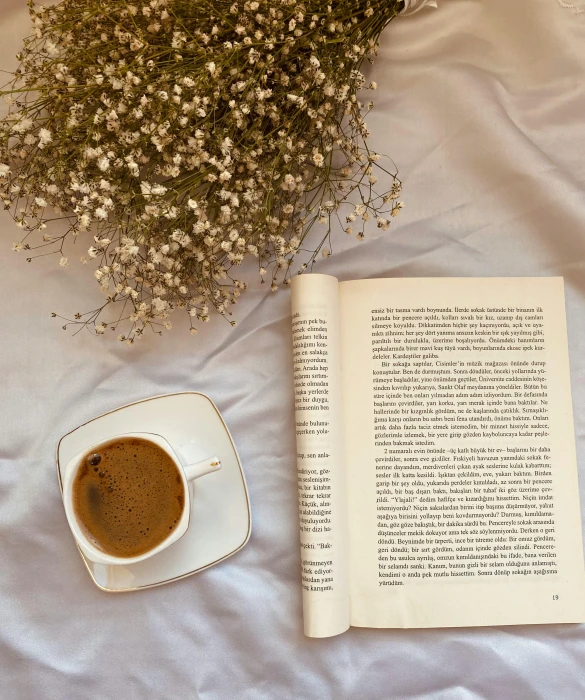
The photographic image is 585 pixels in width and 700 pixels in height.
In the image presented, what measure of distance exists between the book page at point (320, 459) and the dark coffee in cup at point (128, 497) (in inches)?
7.7

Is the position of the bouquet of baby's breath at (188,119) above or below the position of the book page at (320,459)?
above

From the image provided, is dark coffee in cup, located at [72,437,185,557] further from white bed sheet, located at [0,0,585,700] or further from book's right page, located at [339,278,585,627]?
book's right page, located at [339,278,585,627]

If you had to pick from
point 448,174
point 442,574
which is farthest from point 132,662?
point 448,174

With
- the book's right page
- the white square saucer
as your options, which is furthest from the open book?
the white square saucer

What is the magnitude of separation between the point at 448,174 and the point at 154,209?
48 centimetres

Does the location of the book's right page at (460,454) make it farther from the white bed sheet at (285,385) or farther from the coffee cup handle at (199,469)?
the coffee cup handle at (199,469)

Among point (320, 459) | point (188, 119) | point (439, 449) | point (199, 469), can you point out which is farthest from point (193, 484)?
point (188, 119)

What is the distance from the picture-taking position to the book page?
0.96 meters

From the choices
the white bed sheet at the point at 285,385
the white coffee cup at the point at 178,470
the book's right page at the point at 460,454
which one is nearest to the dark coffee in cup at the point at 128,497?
the white coffee cup at the point at 178,470

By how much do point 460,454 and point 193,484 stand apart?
0.41 m

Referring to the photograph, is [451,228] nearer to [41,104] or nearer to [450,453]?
[450,453]

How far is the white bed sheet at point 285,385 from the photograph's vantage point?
0.99m

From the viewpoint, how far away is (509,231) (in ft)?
3.36

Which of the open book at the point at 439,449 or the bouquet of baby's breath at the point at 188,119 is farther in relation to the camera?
the open book at the point at 439,449
